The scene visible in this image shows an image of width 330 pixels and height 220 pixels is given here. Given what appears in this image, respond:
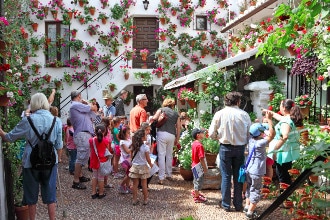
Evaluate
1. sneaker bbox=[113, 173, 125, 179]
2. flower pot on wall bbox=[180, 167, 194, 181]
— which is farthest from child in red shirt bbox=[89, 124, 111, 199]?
flower pot on wall bbox=[180, 167, 194, 181]

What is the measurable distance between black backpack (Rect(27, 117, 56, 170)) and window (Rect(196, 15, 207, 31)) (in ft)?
43.3

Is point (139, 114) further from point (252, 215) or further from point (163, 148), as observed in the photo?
point (252, 215)

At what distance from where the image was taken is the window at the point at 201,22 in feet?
58.9

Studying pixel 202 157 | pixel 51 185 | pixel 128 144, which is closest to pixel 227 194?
pixel 202 157

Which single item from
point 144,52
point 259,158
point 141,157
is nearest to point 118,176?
point 141,157

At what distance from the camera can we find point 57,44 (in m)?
17.4

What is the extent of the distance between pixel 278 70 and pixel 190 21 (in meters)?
7.36

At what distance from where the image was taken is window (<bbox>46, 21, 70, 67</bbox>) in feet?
56.7

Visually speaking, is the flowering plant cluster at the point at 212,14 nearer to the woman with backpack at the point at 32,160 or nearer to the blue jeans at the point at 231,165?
the blue jeans at the point at 231,165

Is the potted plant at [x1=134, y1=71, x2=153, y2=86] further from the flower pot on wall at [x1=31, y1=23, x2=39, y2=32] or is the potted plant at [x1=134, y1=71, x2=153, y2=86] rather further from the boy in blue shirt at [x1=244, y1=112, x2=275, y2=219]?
the boy in blue shirt at [x1=244, y1=112, x2=275, y2=219]

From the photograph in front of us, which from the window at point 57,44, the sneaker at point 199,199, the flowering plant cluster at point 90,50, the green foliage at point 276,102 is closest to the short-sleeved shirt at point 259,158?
the sneaker at point 199,199

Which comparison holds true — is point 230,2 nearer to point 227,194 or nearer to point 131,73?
point 131,73

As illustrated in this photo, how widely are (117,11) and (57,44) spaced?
2.59 m

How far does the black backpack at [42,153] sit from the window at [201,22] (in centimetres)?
1321
